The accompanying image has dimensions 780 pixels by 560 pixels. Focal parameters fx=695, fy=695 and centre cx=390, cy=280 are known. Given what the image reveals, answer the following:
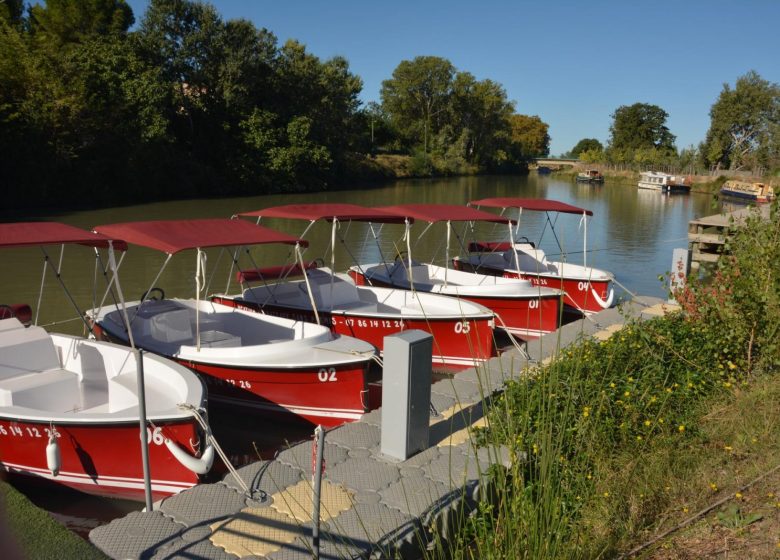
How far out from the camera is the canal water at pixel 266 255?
9.55 meters

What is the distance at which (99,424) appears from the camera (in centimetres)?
721

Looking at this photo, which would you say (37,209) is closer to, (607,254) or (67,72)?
(67,72)

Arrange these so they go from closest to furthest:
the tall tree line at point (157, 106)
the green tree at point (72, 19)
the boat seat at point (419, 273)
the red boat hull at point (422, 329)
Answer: the red boat hull at point (422, 329), the boat seat at point (419, 273), the tall tree line at point (157, 106), the green tree at point (72, 19)

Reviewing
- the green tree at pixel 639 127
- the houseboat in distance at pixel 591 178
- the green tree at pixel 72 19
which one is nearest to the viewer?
the green tree at pixel 72 19

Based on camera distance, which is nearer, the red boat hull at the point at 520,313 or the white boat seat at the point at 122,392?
the white boat seat at the point at 122,392

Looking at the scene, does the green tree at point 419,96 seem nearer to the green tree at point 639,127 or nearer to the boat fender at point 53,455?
the green tree at point 639,127

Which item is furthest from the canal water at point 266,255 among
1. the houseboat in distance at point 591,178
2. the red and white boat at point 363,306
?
the houseboat in distance at point 591,178

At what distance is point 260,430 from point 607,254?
20888 millimetres

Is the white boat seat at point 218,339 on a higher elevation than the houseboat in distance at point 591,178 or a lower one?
lower

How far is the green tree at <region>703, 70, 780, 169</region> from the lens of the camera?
77.1 m

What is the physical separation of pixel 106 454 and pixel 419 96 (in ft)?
288

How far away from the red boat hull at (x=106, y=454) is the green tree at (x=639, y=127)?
122279 millimetres

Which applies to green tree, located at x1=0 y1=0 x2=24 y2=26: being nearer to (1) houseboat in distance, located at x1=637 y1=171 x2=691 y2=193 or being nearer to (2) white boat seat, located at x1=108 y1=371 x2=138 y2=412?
(2) white boat seat, located at x1=108 y1=371 x2=138 y2=412

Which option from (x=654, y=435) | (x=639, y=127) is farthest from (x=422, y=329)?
(x=639, y=127)
